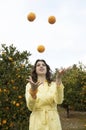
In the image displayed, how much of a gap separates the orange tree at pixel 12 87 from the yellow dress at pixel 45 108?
361 cm

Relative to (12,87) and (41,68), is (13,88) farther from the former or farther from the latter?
(41,68)

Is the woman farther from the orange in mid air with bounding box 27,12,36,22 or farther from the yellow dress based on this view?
the orange in mid air with bounding box 27,12,36,22

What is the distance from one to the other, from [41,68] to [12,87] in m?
3.83

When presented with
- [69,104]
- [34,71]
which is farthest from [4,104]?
[69,104]

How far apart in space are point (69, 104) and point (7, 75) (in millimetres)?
14388

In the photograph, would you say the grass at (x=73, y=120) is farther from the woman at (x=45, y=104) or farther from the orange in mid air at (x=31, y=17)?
the woman at (x=45, y=104)

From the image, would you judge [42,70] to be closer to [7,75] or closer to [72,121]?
[7,75]

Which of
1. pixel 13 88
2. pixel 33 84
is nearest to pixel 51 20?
pixel 33 84

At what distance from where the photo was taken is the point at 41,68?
5.67 m

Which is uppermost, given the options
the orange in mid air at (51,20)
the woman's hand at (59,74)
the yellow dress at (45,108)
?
the orange in mid air at (51,20)

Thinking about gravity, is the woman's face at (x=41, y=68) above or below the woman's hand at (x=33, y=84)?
above

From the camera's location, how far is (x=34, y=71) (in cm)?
579

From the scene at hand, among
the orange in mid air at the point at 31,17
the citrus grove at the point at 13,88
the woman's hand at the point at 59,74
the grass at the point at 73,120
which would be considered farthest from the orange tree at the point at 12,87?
the grass at the point at 73,120

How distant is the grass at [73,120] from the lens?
1853cm
